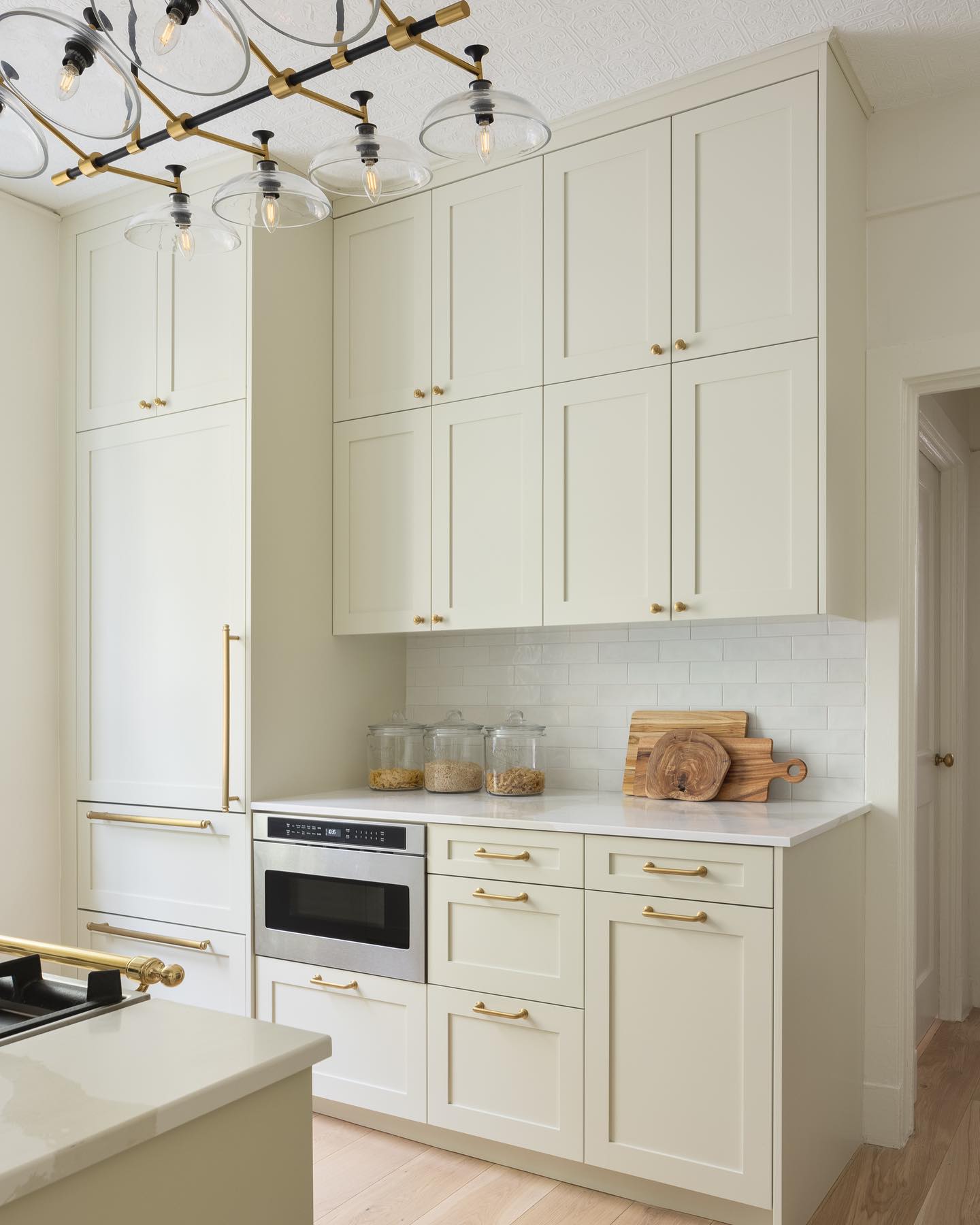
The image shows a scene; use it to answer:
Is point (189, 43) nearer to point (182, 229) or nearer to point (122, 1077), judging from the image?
point (182, 229)

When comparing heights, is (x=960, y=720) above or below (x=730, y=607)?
below

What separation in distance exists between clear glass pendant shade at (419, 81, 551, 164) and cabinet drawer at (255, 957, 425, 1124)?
2141 mm

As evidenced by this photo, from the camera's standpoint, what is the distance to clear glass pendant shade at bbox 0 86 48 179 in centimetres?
151

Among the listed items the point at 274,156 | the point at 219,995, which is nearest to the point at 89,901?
the point at 219,995

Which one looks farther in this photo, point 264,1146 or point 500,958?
point 500,958

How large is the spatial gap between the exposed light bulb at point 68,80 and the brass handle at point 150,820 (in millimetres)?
2282

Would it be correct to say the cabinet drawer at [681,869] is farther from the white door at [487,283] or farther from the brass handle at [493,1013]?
the white door at [487,283]

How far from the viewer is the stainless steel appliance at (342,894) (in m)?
2.92

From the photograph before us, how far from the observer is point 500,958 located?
2775mm

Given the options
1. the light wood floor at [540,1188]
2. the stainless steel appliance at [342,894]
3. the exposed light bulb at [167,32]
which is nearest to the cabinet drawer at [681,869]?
the stainless steel appliance at [342,894]

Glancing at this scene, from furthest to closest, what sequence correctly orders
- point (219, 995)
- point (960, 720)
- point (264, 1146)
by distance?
point (960, 720), point (219, 995), point (264, 1146)

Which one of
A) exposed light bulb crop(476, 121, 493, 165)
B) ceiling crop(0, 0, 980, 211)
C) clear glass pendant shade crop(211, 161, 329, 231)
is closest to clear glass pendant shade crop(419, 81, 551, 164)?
exposed light bulb crop(476, 121, 493, 165)

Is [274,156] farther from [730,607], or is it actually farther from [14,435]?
[730,607]

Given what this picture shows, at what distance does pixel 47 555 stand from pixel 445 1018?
82.4 inches
